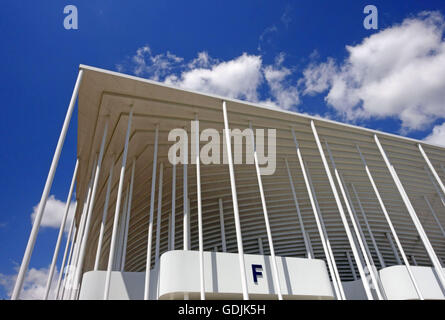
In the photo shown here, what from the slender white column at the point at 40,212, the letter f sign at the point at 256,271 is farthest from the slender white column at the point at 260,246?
the slender white column at the point at 40,212

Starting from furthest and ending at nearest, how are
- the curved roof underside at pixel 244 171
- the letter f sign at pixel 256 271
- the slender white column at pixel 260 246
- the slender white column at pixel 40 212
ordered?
the slender white column at pixel 260 246
the curved roof underside at pixel 244 171
the letter f sign at pixel 256 271
the slender white column at pixel 40 212

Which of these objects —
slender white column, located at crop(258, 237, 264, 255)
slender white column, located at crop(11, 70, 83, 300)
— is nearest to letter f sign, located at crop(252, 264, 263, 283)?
slender white column, located at crop(11, 70, 83, 300)

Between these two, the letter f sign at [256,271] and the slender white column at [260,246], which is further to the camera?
the slender white column at [260,246]

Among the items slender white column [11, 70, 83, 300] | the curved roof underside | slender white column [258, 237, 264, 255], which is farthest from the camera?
slender white column [258, 237, 264, 255]

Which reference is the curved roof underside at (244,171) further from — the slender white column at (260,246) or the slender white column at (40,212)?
the slender white column at (40,212)

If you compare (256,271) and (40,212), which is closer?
(40,212)

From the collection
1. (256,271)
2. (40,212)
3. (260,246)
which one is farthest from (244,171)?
(40,212)

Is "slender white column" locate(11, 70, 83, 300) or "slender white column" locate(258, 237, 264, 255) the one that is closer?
"slender white column" locate(11, 70, 83, 300)

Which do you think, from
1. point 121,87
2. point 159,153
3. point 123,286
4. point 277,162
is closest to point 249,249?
point 277,162

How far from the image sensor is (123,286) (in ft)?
27.4

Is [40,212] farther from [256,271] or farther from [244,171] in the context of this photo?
[244,171]

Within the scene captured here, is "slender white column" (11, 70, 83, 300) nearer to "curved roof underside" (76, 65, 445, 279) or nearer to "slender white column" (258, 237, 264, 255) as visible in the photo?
"curved roof underside" (76, 65, 445, 279)

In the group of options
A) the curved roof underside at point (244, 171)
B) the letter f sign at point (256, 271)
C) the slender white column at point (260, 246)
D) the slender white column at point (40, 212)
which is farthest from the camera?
the slender white column at point (260, 246)

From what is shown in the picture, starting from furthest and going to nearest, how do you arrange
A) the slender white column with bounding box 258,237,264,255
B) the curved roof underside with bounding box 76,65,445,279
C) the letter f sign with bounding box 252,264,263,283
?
the slender white column with bounding box 258,237,264,255, the curved roof underside with bounding box 76,65,445,279, the letter f sign with bounding box 252,264,263,283
